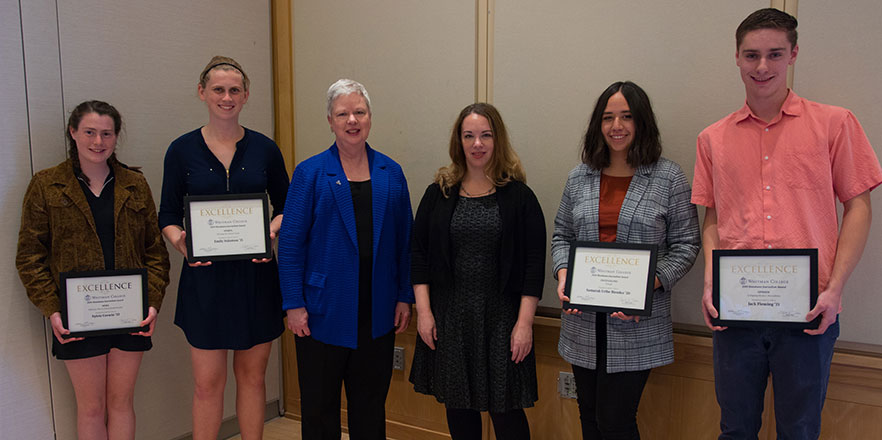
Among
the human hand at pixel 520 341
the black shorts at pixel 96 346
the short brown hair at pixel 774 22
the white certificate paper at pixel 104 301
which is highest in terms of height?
the short brown hair at pixel 774 22

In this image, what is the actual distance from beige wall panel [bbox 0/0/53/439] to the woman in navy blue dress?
0.58m

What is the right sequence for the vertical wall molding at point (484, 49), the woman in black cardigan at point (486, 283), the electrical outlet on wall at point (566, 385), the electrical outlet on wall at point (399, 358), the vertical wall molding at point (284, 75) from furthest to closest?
the vertical wall molding at point (284, 75), the electrical outlet on wall at point (399, 358), the vertical wall molding at point (484, 49), the electrical outlet on wall at point (566, 385), the woman in black cardigan at point (486, 283)

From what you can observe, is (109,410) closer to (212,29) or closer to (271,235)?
(271,235)

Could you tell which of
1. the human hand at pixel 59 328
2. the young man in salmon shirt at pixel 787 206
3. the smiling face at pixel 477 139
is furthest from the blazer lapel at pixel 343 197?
the young man in salmon shirt at pixel 787 206

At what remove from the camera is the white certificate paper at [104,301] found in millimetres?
2125

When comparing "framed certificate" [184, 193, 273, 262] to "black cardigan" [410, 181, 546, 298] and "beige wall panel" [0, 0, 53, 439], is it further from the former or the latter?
"beige wall panel" [0, 0, 53, 439]

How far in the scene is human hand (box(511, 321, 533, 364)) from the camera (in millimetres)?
2049

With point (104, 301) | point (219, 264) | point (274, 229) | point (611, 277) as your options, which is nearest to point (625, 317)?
point (611, 277)

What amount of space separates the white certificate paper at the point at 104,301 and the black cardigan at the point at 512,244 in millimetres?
1088

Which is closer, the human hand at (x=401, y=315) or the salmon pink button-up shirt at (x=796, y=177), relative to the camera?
the salmon pink button-up shirt at (x=796, y=177)

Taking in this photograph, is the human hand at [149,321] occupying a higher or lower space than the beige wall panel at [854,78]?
lower

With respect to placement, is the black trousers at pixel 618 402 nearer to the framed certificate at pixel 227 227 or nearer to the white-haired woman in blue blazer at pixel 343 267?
the white-haired woman in blue blazer at pixel 343 267

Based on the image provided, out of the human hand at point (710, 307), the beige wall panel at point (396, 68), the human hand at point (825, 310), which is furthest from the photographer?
the beige wall panel at point (396, 68)

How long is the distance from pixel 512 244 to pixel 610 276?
1.15 ft
